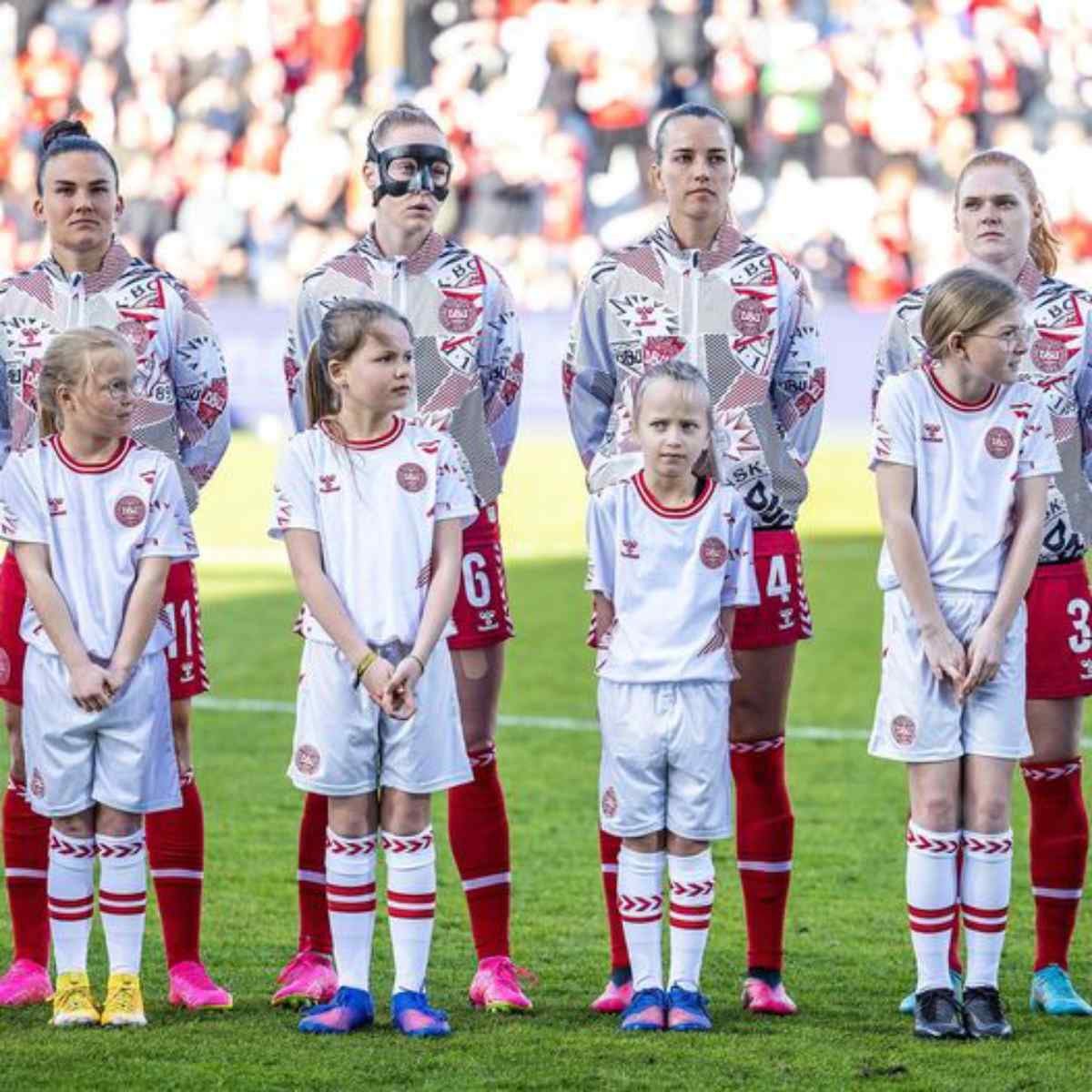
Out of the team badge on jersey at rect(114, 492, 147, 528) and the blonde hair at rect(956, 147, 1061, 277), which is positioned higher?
the blonde hair at rect(956, 147, 1061, 277)

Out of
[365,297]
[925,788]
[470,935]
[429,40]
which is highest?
[429,40]

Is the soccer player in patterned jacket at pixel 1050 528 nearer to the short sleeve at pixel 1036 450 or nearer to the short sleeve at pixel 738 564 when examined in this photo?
the short sleeve at pixel 1036 450

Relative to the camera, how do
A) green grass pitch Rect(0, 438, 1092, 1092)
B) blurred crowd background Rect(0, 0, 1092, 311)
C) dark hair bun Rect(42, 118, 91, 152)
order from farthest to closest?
blurred crowd background Rect(0, 0, 1092, 311), dark hair bun Rect(42, 118, 91, 152), green grass pitch Rect(0, 438, 1092, 1092)

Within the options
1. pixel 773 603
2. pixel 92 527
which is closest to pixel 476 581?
pixel 773 603

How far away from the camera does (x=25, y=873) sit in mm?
5133

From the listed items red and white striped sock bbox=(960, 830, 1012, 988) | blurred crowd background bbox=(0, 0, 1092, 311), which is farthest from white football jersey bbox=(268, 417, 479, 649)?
blurred crowd background bbox=(0, 0, 1092, 311)

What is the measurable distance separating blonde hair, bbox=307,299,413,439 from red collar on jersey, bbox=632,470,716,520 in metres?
0.57

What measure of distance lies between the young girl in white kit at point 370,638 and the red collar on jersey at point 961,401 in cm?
98

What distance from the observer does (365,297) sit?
5031mm

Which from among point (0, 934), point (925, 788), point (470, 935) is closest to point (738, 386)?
point (925, 788)

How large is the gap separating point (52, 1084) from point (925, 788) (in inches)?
68.7

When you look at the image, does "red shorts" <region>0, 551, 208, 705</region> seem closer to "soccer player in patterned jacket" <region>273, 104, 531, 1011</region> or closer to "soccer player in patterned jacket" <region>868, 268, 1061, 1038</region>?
"soccer player in patterned jacket" <region>273, 104, 531, 1011</region>

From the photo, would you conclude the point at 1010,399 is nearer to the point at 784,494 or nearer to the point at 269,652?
the point at 784,494

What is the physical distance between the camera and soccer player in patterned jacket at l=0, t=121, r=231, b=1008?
496cm
